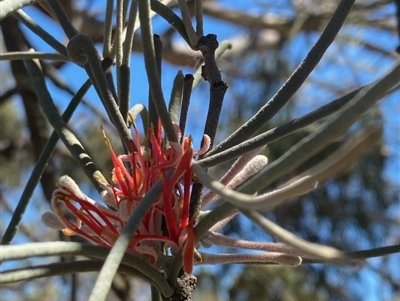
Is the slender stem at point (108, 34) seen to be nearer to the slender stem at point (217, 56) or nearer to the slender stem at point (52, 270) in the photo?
the slender stem at point (217, 56)

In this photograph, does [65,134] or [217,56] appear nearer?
[65,134]

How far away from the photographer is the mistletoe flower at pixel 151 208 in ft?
1.16

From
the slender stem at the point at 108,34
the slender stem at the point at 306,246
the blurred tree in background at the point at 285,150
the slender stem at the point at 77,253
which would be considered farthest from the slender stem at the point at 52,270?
the blurred tree in background at the point at 285,150

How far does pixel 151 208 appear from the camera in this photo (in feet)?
1.20

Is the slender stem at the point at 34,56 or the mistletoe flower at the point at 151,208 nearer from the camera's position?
the mistletoe flower at the point at 151,208

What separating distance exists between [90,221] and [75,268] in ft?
0.25

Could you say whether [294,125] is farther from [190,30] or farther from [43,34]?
[43,34]

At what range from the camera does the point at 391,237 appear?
6.25ft

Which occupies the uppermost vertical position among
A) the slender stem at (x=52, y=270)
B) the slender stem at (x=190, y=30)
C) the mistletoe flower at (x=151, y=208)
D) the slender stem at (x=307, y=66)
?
the slender stem at (x=190, y=30)

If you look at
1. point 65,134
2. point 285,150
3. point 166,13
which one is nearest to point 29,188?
point 65,134

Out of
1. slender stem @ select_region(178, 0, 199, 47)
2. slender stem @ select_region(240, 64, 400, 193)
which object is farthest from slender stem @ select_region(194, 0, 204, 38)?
slender stem @ select_region(240, 64, 400, 193)

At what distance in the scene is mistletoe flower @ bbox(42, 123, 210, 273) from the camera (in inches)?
14.0

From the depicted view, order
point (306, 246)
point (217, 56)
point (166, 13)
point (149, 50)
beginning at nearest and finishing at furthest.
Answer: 1. point (306, 246)
2. point (149, 50)
3. point (166, 13)
4. point (217, 56)

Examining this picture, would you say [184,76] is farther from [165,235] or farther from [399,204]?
[399,204]
